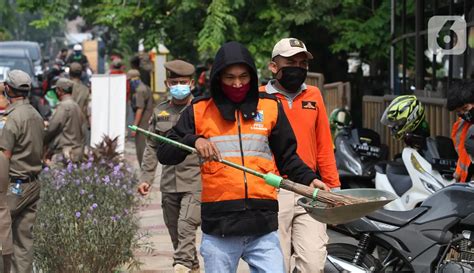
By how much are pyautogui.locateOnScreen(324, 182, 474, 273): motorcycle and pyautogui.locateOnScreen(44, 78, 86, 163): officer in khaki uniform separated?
5996mm

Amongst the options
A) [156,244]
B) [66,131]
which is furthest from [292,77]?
[66,131]

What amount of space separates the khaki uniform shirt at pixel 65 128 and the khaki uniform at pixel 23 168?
412 cm

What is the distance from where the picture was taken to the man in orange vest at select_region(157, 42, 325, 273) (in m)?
5.48

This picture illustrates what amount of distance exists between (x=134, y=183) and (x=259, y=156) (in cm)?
664

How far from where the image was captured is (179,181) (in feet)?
27.5

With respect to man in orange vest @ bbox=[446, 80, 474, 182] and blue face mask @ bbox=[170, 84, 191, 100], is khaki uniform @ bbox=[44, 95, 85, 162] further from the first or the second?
man in orange vest @ bbox=[446, 80, 474, 182]

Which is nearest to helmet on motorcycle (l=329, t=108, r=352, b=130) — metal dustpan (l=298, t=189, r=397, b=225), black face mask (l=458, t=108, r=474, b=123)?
black face mask (l=458, t=108, r=474, b=123)

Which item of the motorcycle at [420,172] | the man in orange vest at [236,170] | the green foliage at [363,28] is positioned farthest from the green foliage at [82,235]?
the green foliage at [363,28]

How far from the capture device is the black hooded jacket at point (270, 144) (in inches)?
215

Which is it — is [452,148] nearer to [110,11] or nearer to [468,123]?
[468,123]

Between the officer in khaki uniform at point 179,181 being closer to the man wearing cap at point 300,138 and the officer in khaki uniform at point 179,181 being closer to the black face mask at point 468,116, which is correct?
the man wearing cap at point 300,138

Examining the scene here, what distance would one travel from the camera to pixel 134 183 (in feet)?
39.5

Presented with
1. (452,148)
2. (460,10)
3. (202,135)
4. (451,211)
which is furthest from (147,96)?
(202,135)

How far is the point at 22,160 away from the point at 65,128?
14.5 ft
